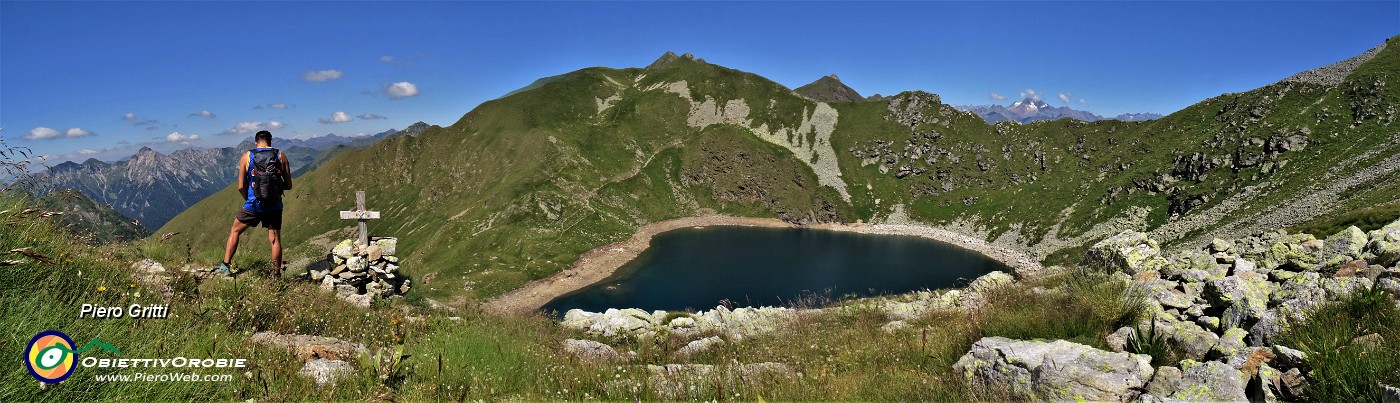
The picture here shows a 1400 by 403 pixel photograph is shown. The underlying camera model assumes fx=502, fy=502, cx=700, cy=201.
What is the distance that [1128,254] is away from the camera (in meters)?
13.9

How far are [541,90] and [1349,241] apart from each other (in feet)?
598

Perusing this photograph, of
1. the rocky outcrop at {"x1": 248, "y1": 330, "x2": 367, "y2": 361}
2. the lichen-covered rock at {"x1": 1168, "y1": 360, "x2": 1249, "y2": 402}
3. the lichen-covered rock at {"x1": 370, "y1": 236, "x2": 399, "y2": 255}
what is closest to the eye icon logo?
the rocky outcrop at {"x1": 248, "y1": 330, "x2": 367, "y2": 361}

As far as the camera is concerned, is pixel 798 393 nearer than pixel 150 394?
No

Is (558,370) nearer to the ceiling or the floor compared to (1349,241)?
nearer to the floor

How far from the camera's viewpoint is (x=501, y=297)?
75.9 meters

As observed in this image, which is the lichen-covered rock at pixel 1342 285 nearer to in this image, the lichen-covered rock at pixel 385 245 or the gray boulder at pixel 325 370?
the gray boulder at pixel 325 370

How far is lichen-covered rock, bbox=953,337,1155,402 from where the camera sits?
546cm

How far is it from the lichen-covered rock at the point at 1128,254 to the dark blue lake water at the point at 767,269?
42223mm

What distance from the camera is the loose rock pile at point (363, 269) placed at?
59.1 ft

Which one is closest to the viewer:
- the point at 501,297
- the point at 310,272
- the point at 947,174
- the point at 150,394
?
the point at 150,394

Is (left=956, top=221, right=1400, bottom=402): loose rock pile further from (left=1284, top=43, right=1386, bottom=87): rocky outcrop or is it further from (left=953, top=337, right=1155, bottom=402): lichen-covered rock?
(left=1284, top=43, right=1386, bottom=87): rocky outcrop

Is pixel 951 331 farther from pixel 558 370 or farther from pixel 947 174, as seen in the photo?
pixel 947 174

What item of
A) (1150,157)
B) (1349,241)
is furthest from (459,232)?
(1150,157)

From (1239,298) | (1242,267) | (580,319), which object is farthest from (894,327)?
(580,319)
